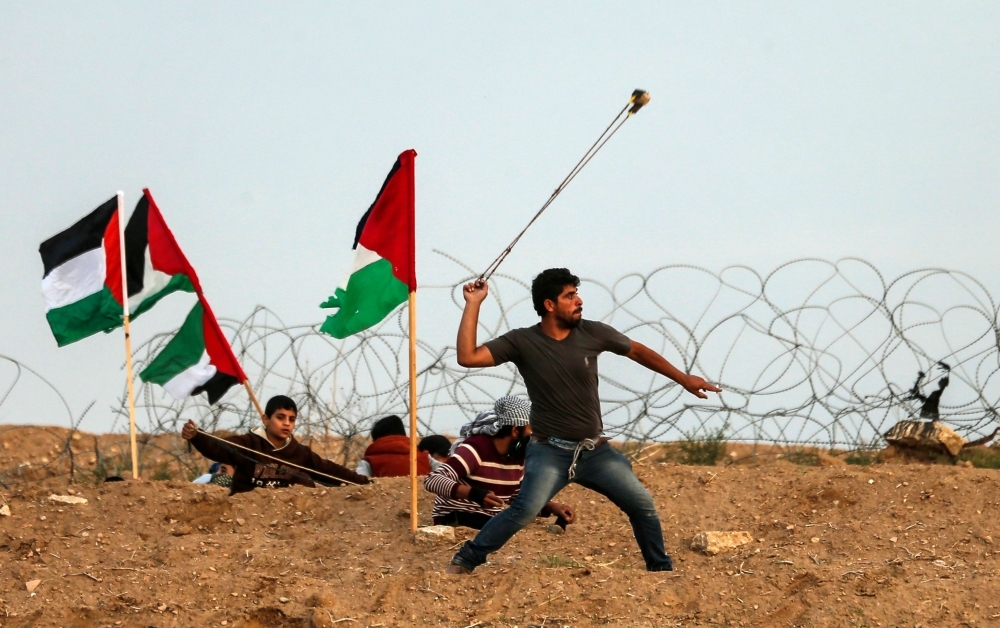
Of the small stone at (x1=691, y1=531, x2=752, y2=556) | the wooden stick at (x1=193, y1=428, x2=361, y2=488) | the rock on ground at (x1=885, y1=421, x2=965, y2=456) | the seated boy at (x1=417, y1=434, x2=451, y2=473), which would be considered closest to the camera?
the small stone at (x1=691, y1=531, x2=752, y2=556)

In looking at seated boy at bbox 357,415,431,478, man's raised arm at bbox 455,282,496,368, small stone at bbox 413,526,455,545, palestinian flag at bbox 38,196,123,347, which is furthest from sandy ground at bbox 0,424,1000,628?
palestinian flag at bbox 38,196,123,347

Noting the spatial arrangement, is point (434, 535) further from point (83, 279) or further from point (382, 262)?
point (83, 279)

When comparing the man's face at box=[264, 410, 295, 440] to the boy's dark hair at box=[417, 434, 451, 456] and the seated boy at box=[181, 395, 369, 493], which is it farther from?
the boy's dark hair at box=[417, 434, 451, 456]

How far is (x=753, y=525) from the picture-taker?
25.8ft

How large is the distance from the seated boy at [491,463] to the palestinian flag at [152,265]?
9.23 feet

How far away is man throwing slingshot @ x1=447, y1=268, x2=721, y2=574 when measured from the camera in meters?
5.89

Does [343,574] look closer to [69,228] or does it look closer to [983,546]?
[983,546]

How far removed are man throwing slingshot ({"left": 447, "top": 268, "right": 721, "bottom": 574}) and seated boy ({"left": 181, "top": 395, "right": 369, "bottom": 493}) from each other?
8.81 ft

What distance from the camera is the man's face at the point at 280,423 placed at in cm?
832

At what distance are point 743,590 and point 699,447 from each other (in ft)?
16.7

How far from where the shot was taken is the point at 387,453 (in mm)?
9469

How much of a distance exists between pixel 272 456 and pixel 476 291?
2.99 m

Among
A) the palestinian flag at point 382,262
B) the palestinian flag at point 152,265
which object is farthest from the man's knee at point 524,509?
the palestinian flag at point 152,265

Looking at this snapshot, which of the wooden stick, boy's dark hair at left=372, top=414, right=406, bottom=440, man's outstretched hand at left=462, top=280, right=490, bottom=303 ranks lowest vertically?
the wooden stick
